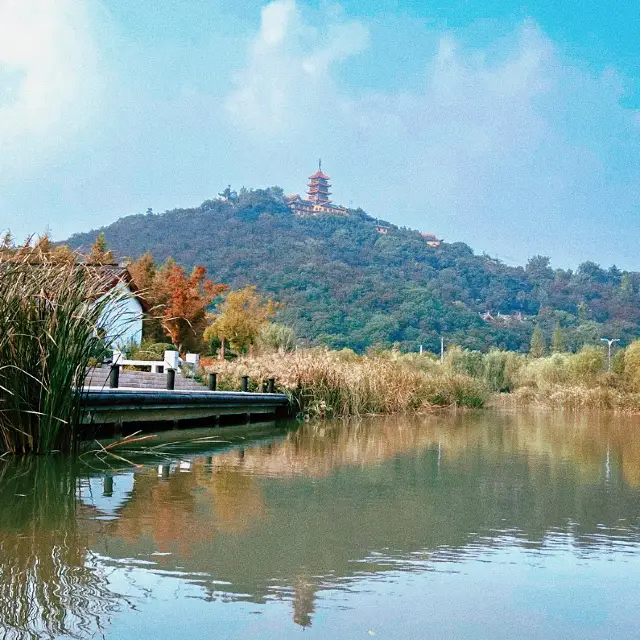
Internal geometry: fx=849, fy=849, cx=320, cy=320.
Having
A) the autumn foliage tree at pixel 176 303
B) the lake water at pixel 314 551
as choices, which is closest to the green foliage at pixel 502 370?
the autumn foliage tree at pixel 176 303

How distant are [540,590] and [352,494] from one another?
8.48 ft

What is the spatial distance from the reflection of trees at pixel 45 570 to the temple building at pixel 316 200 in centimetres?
8351

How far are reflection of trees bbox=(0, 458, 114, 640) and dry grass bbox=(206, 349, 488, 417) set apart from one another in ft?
38.5

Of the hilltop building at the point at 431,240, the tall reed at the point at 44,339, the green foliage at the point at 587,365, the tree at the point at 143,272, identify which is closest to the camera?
the tall reed at the point at 44,339

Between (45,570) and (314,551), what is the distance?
4.17 feet

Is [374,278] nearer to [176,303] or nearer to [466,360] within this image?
[466,360]

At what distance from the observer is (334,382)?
17609mm

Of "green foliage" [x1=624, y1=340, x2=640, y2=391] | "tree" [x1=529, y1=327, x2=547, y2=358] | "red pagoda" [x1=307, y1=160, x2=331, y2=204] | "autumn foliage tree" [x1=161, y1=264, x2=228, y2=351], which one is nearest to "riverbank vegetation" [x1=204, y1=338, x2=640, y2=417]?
"green foliage" [x1=624, y1=340, x2=640, y2=391]

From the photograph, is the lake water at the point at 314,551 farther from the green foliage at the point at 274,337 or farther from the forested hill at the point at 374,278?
the forested hill at the point at 374,278

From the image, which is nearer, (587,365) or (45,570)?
(45,570)

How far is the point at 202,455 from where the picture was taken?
28.5ft

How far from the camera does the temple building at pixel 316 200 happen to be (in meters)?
92.3

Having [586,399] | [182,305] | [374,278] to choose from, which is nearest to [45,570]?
[586,399]

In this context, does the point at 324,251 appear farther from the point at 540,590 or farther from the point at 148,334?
the point at 540,590
